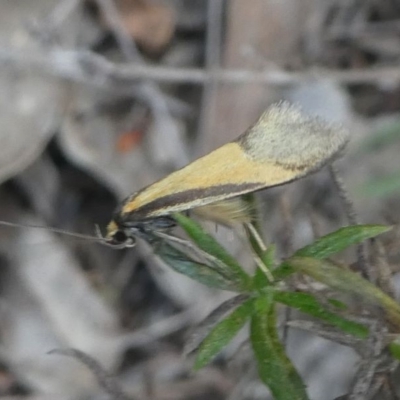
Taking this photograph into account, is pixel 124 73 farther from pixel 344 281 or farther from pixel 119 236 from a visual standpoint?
pixel 344 281

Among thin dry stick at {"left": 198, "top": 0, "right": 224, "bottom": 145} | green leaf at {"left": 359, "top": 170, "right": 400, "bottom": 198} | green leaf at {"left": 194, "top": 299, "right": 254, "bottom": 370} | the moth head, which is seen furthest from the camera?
thin dry stick at {"left": 198, "top": 0, "right": 224, "bottom": 145}

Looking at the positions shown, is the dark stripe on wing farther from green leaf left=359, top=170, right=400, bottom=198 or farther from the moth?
green leaf left=359, top=170, right=400, bottom=198

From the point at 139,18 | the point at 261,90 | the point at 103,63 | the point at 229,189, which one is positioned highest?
the point at 139,18

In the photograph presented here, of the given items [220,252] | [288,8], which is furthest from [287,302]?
[288,8]

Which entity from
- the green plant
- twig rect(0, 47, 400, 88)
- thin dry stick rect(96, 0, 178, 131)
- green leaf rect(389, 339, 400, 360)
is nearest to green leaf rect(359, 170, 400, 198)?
twig rect(0, 47, 400, 88)

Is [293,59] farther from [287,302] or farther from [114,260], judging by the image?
[287,302]

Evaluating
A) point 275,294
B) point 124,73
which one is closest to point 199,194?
point 275,294

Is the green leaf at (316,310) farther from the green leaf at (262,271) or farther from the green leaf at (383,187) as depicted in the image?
the green leaf at (383,187)
